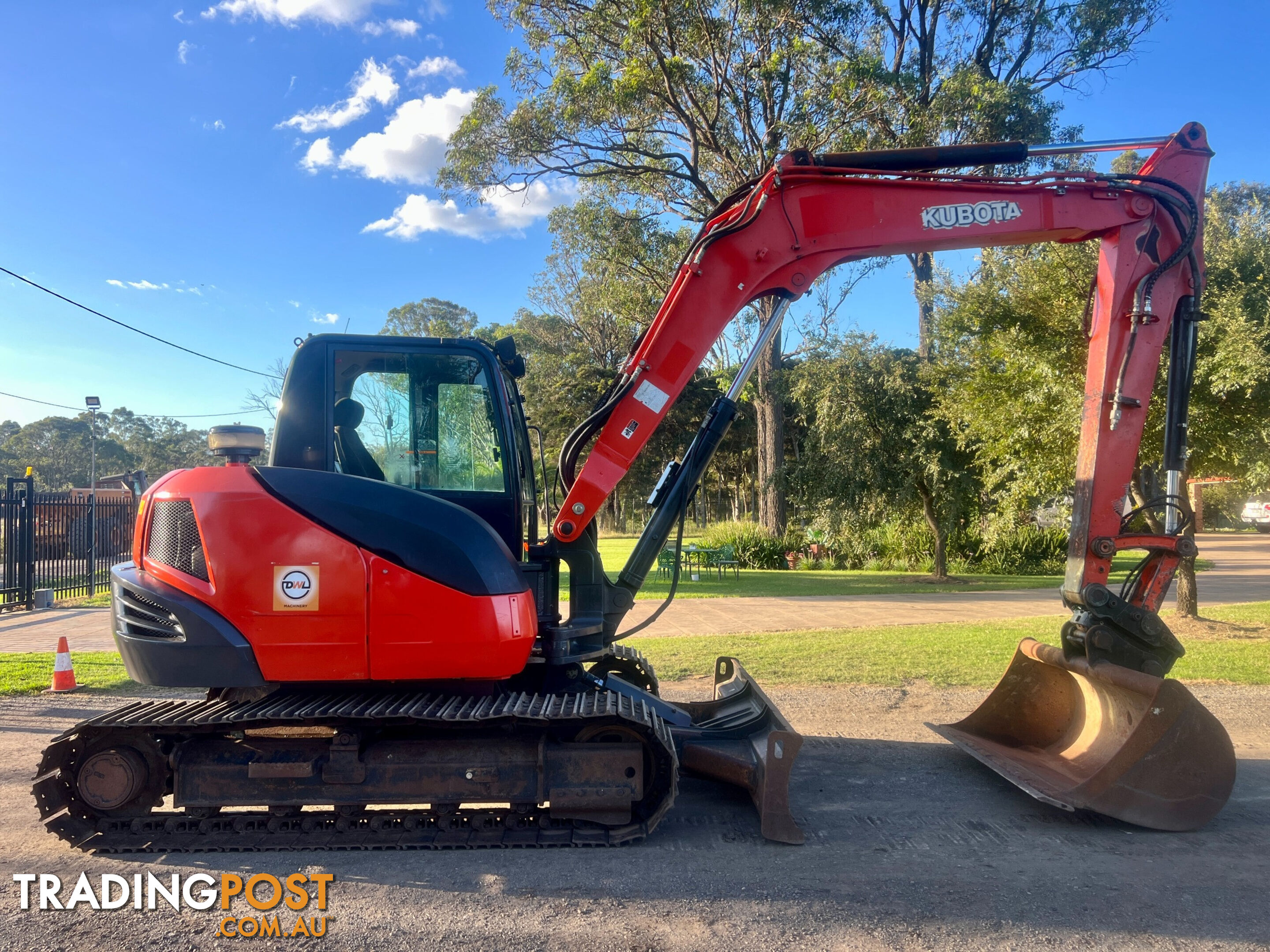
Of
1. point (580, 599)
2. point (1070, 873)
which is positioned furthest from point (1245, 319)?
point (580, 599)

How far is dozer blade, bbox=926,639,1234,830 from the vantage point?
451cm

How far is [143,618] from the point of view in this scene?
177 inches

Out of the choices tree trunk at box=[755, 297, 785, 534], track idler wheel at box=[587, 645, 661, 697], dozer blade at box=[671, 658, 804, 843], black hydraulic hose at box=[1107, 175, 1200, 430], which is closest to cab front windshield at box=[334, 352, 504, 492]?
track idler wheel at box=[587, 645, 661, 697]

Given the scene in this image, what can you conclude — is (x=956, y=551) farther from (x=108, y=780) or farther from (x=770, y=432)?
(x=108, y=780)

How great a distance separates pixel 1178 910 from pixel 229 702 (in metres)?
4.86

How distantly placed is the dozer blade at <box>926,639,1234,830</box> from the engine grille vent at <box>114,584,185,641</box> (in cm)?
491

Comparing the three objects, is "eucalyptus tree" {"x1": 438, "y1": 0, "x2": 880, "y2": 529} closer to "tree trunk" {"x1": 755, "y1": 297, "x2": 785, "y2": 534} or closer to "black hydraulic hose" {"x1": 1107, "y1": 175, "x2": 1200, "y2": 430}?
"tree trunk" {"x1": 755, "y1": 297, "x2": 785, "y2": 534}

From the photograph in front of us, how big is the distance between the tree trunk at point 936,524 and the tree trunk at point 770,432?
477 centimetres

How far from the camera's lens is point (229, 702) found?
15.0 ft

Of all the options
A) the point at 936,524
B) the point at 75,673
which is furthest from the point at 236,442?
the point at 936,524

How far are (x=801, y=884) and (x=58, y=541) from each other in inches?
727

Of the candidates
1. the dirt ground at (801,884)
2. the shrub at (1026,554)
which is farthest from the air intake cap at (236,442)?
the shrub at (1026,554)

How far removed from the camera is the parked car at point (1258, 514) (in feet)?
160

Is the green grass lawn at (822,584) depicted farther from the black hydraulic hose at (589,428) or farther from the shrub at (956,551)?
the black hydraulic hose at (589,428)
